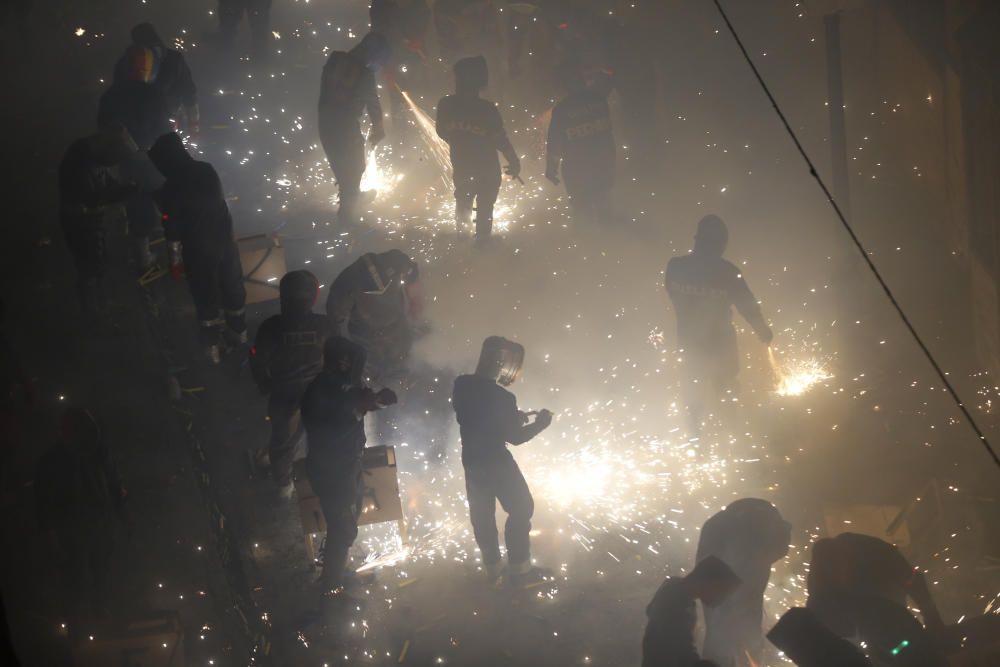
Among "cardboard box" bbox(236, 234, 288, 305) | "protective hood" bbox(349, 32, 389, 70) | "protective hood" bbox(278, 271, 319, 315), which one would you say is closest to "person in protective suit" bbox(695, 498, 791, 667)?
"protective hood" bbox(278, 271, 319, 315)

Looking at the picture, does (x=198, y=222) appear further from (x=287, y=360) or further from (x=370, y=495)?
(x=370, y=495)

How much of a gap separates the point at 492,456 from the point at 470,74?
15.8ft

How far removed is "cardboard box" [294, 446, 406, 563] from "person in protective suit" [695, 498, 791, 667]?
2617 mm

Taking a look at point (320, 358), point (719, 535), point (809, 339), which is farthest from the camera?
point (809, 339)

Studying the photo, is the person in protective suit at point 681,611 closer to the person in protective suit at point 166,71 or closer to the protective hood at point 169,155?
the protective hood at point 169,155

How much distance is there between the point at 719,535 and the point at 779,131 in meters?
6.48

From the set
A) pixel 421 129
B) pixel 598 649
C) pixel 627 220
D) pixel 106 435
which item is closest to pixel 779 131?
pixel 627 220

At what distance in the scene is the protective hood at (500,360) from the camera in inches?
269

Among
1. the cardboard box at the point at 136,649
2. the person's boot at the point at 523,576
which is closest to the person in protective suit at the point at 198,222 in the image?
the cardboard box at the point at 136,649

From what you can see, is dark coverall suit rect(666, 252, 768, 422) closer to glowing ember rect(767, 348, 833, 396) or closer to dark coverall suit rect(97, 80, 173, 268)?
glowing ember rect(767, 348, 833, 396)

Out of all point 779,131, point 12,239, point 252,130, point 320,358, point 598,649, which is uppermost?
point 252,130

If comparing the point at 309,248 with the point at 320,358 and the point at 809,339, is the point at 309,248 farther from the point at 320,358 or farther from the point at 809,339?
the point at 809,339

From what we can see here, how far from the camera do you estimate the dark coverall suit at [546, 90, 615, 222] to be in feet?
32.8

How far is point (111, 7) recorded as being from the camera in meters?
12.6
